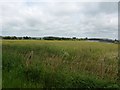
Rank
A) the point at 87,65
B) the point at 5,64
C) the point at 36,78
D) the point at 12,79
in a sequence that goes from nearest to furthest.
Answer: the point at 12,79 < the point at 36,78 < the point at 5,64 < the point at 87,65

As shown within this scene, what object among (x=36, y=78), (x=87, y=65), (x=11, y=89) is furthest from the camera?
(x=87, y=65)

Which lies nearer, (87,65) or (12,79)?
(12,79)

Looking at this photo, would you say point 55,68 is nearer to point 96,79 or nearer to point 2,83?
point 96,79

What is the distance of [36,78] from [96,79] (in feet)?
7.02

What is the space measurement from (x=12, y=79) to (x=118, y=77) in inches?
170

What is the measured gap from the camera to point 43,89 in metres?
8.05

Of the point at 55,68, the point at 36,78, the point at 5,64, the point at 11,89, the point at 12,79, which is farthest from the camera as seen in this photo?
the point at 5,64

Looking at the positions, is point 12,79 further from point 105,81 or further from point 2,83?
point 105,81

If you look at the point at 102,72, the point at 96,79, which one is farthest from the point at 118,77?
the point at 96,79

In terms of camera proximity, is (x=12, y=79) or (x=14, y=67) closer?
(x=12, y=79)

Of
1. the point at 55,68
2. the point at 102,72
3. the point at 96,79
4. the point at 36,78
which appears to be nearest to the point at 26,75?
the point at 36,78

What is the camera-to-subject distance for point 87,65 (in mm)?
11617

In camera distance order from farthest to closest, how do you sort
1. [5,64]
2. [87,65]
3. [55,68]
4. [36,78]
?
[87,65], [5,64], [55,68], [36,78]

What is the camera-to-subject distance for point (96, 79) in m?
8.98
